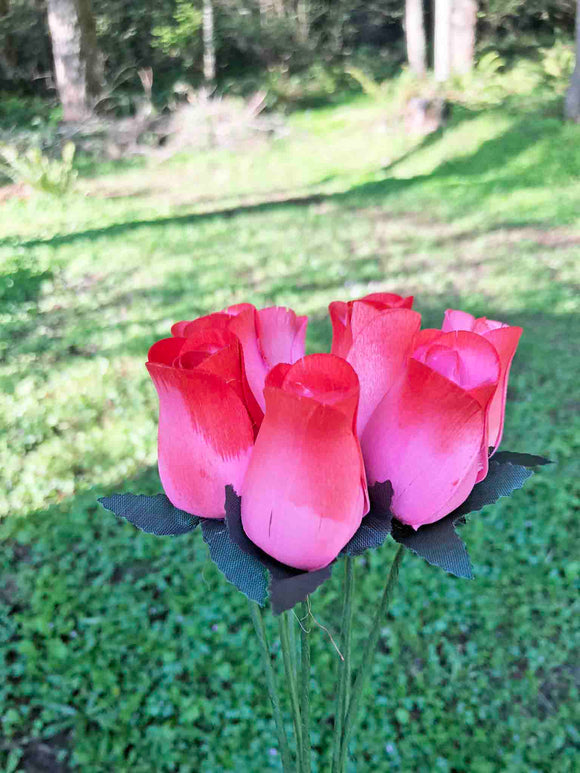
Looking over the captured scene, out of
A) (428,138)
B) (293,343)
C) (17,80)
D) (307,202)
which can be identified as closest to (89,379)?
(293,343)

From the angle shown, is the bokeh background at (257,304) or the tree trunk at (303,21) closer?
the bokeh background at (257,304)

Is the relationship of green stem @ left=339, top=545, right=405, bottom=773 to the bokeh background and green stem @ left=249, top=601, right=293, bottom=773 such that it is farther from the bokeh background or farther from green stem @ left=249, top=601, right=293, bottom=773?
the bokeh background

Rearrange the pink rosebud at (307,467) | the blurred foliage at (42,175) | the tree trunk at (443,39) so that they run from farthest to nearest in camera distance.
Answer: the tree trunk at (443,39) < the blurred foliage at (42,175) < the pink rosebud at (307,467)

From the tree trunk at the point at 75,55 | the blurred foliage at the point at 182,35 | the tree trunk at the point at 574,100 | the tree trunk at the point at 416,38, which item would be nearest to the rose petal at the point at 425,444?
the tree trunk at the point at 574,100

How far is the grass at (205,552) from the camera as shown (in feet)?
6.73

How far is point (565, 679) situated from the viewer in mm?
2207

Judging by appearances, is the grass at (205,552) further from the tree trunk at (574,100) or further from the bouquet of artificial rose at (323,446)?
the tree trunk at (574,100)

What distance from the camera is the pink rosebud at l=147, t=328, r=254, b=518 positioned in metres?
0.56

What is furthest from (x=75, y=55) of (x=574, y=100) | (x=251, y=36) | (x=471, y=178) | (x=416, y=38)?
(x=574, y=100)

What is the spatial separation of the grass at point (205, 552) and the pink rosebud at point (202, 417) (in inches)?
8.0

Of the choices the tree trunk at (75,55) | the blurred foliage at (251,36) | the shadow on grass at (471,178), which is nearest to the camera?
the shadow on grass at (471,178)

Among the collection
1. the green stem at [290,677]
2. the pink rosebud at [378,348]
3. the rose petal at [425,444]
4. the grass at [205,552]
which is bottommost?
the grass at [205,552]

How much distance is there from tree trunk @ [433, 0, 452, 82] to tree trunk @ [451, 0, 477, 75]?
0.43 ft


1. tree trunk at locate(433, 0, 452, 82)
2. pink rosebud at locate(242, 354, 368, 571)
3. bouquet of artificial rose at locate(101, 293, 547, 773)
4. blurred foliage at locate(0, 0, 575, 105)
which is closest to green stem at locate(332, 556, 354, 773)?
bouquet of artificial rose at locate(101, 293, 547, 773)
